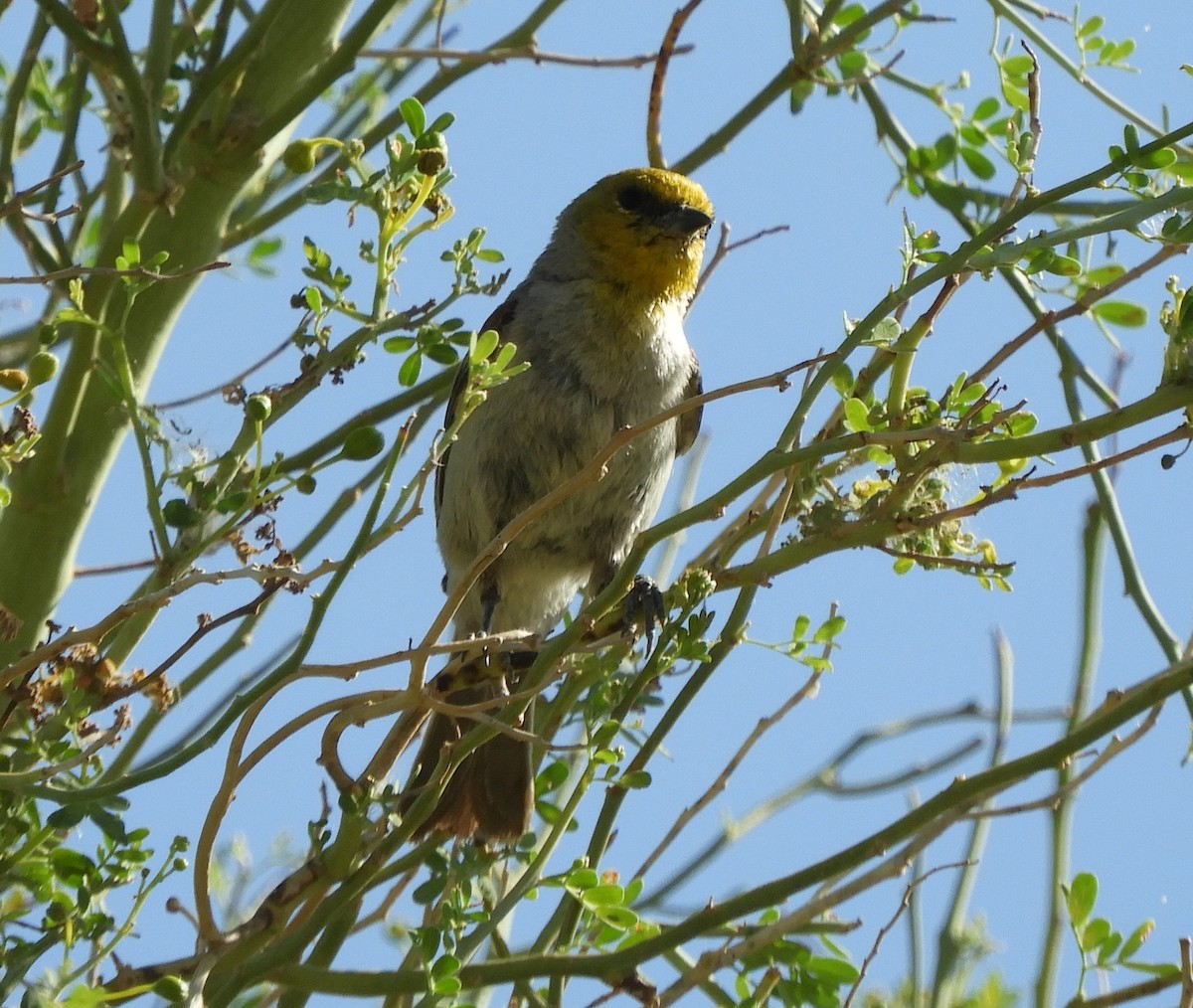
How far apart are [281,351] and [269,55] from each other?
2.02ft

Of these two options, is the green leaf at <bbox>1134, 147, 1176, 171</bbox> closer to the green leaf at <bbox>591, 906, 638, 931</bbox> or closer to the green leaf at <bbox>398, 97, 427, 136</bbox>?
the green leaf at <bbox>398, 97, 427, 136</bbox>

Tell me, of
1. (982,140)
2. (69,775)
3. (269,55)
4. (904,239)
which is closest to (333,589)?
(69,775)

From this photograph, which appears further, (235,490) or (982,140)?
(982,140)

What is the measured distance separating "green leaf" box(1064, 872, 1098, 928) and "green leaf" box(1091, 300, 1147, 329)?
932mm

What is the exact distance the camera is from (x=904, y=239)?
188 centimetres

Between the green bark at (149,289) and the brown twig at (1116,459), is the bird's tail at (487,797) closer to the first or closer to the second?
the green bark at (149,289)

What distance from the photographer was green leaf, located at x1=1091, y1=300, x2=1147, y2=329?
237cm

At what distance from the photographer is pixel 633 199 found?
3.96m

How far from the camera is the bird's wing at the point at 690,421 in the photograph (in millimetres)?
3803

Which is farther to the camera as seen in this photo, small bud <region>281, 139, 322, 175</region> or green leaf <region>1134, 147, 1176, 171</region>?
small bud <region>281, 139, 322, 175</region>

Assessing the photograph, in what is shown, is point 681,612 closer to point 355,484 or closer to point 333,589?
point 333,589

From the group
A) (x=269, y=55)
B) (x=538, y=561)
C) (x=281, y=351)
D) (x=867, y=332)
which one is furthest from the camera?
(x=538, y=561)

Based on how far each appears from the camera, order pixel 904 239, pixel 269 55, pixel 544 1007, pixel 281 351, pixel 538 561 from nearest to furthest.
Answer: pixel 904 239, pixel 544 1007, pixel 281 351, pixel 269 55, pixel 538 561

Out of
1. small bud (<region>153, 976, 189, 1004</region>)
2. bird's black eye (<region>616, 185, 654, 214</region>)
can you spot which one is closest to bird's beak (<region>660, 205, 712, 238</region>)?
bird's black eye (<region>616, 185, 654, 214</region>)
